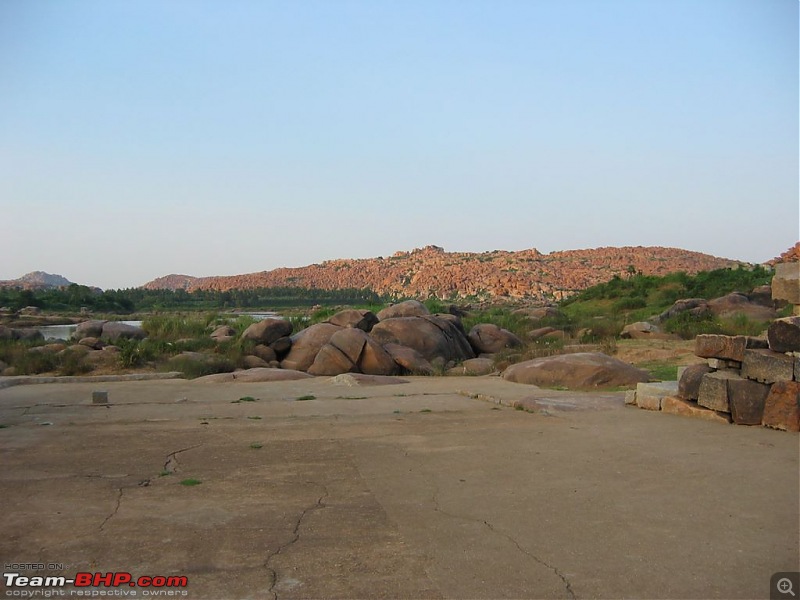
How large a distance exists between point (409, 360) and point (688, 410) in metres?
11.6

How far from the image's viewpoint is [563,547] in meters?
4.65

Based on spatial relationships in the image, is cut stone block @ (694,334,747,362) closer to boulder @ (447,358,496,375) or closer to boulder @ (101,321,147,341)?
boulder @ (447,358,496,375)

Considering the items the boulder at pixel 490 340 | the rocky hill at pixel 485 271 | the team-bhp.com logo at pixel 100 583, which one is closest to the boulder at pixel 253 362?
the boulder at pixel 490 340

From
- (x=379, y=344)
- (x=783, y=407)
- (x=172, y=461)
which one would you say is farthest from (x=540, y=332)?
(x=172, y=461)

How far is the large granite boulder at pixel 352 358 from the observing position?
65.3 feet

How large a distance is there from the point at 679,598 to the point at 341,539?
2209mm

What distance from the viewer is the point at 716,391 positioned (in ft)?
31.4

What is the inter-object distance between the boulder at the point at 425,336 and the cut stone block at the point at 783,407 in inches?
530

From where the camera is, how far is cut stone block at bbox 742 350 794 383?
8.68m

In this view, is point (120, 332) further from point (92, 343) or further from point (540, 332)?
point (540, 332)

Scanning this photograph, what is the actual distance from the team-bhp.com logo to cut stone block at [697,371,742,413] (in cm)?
788

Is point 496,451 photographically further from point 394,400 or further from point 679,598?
point 394,400

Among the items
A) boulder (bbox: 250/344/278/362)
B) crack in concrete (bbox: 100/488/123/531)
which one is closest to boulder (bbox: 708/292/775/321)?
boulder (bbox: 250/344/278/362)

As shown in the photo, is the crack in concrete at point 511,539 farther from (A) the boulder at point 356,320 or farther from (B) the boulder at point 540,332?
(B) the boulder at point 540,332
